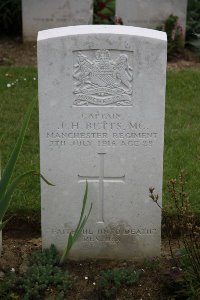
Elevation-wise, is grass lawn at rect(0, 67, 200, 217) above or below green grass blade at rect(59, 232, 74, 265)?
above

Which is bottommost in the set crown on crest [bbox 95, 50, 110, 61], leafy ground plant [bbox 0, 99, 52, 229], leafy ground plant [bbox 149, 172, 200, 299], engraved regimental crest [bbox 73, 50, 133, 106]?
leafy ground plant [bbox 149, 172, 200, 299]

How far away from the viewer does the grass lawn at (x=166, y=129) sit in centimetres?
474

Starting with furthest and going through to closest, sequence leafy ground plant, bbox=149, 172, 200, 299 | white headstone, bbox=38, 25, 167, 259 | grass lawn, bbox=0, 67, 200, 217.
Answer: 1. grass lawn, bbox=0, 67, 200, 217
2. white headstone, bbox=38, 25, 167, 259
3. leafy ground plant, bbox=149, 172, 200, 299

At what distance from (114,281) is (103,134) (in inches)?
32.8

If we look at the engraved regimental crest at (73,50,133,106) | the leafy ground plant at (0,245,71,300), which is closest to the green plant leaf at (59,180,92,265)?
the leafy ground plant at (0,245,71,300)

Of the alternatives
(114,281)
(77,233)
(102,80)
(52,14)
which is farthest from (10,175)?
(52,14)

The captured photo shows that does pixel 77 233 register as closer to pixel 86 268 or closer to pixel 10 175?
pixel 86 268

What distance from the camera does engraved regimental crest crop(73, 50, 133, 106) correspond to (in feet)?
11.8

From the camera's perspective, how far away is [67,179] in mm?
3814

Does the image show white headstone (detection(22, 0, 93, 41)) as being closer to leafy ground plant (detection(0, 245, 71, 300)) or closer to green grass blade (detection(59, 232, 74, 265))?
green grass blade (detection(59, 232, 74, 265))

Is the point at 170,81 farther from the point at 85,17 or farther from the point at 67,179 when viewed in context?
the point at 67,179

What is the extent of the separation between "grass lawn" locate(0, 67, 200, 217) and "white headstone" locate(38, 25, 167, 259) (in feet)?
2.05

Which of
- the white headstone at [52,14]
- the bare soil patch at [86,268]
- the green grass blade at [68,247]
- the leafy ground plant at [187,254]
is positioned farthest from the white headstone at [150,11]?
the green grass blade at [68,247]

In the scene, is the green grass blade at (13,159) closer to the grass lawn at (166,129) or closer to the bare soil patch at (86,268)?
the bare soil patch at (86,268)
